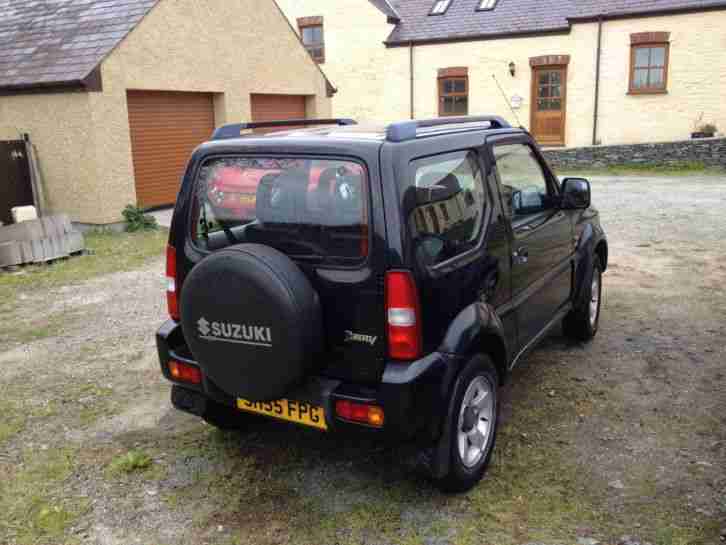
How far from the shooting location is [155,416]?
4.62 m

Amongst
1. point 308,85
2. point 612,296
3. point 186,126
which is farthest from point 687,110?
point 612,296

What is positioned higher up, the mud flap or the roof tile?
the roof tile

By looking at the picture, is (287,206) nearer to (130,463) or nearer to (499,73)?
(130,463)

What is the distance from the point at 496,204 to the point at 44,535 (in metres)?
2.92

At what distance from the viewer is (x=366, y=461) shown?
12.8ft

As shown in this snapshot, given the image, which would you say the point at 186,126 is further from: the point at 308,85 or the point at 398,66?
the point at 398,66

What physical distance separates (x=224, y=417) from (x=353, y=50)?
24804mm

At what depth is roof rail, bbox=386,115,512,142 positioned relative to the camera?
3.22 meters

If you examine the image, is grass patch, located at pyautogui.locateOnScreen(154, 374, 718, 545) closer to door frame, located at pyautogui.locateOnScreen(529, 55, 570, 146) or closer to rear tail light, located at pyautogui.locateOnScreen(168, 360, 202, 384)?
rear tail light, located at pyautogui.locateOnScreen(168, 360, 202, 384)

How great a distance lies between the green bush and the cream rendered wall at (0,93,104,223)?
442 millimetres

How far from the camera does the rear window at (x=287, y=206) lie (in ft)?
10.5

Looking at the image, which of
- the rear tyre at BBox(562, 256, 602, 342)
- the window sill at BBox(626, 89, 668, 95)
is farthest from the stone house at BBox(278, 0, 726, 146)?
the rear tyre at BBox(562, 256, 602, 342)

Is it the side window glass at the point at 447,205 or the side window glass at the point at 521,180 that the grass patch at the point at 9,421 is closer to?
the side window glass at the point at 447,205

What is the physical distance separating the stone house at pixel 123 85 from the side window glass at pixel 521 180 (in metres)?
9.06
